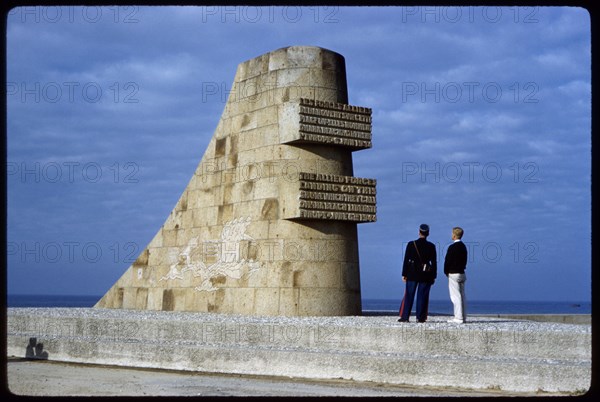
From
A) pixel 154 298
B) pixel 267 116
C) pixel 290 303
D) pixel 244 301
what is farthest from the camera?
pixel 154 298

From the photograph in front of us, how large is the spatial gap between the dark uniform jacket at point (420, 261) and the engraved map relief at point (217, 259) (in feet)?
10.9

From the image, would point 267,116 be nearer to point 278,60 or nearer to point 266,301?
point 278,60

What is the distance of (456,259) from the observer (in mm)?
12336

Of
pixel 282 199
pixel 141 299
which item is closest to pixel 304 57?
pixel 282 199

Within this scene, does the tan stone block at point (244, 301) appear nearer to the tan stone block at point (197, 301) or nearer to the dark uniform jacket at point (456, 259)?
the tan stone block at point (197, 301)

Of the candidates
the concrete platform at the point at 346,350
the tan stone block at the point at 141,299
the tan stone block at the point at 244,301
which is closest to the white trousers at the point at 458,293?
the concrete platform at the point at 346,350

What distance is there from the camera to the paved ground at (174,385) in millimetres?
8883

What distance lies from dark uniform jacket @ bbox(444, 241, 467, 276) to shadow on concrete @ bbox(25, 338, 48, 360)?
6.72 m

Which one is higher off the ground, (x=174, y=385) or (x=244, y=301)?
(x=244, y=301)

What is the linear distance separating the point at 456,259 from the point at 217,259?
18.1 ft

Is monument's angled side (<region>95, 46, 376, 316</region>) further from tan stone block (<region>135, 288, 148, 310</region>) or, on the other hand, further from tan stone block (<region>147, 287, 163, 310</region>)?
tan stone block (<region>135, 288, 148, 310</region>)

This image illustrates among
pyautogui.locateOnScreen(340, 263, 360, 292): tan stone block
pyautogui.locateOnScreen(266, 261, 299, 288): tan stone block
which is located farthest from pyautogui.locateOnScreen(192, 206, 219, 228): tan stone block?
pyautogui.locateOnScreen(340, 263, 360, 292): tan stone block

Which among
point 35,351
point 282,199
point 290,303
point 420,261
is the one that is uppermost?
point 282,199
